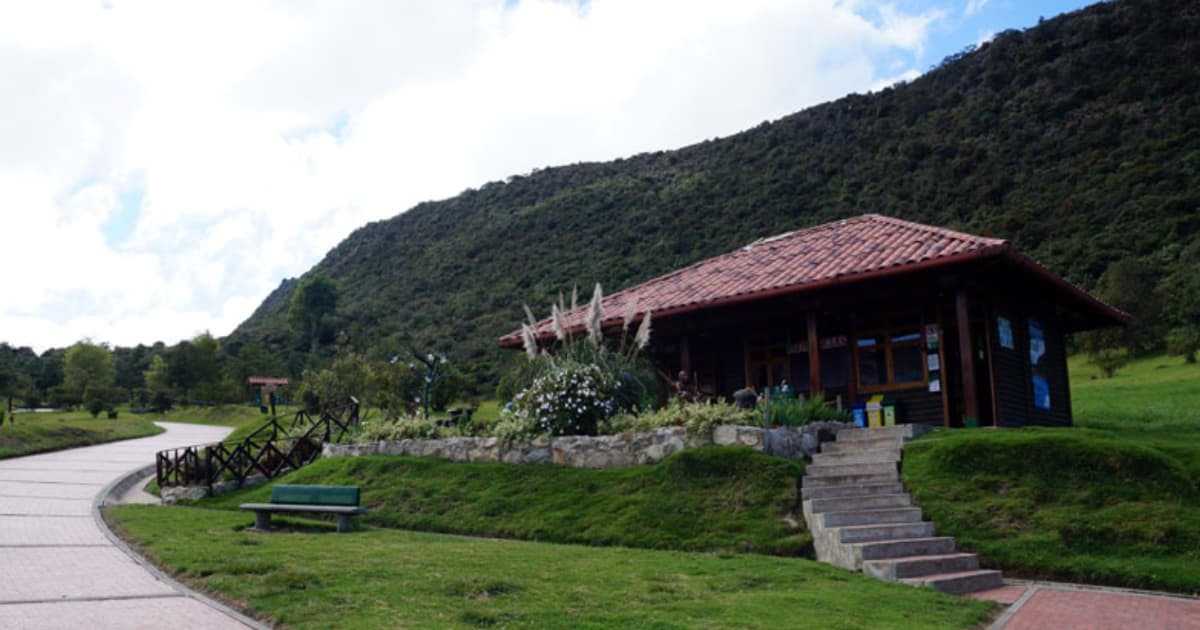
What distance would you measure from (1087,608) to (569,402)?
26.4 feet

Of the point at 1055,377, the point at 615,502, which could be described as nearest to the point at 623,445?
the point at 615,502

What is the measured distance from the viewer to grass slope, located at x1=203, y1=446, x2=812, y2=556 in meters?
10.6

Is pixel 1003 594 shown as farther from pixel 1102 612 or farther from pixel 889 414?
pixel 889 414

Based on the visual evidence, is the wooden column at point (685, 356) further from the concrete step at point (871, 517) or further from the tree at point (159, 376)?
the tree at point (159, 376)

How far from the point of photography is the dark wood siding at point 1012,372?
52.3 feet

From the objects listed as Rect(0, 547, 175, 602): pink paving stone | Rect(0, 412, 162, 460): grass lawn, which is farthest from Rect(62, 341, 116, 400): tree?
Rect(0, 547, 175, 602): pink paving stone

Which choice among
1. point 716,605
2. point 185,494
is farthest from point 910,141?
point 716,605

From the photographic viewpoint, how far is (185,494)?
648 inches

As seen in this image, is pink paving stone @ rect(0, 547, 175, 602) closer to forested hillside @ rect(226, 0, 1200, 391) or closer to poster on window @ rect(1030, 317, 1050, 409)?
poster on window @ rect(1030, 317, 1050, 409)

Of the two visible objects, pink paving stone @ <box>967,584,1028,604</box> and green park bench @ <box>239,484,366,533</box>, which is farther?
green park bench @ <box>239,484,366,533</box>

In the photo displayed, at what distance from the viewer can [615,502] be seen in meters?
12.0

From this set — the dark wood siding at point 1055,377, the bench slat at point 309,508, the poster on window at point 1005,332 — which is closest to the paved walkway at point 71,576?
the bench slat at point 309,508

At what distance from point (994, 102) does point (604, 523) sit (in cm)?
5367

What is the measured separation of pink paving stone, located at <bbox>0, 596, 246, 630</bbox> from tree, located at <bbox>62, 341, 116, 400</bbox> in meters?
47.9
